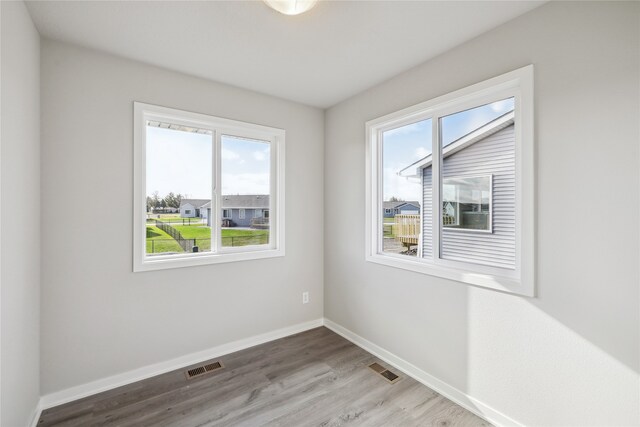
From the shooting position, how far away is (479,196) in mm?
2158

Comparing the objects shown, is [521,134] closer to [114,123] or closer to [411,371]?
[411,371]

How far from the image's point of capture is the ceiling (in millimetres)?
1769

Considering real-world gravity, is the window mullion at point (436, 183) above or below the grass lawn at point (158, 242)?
above

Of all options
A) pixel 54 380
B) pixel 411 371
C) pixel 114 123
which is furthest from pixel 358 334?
pixel 114 123

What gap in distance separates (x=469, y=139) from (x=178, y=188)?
8.21 feet

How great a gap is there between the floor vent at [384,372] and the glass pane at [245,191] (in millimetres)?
1628

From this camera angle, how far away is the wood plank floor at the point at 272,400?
1.97 m

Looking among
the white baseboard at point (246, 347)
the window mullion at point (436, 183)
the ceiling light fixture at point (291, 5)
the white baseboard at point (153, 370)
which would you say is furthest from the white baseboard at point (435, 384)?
A: the ceiling light fixture at point (291, 5)

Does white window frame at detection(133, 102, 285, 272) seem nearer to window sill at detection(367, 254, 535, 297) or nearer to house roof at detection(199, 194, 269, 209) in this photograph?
house roof at detection(199, 194, 269, 209)

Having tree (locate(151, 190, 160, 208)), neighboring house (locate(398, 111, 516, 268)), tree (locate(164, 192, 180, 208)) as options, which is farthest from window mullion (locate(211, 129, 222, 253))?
neighboring house (locate(398, 111, 516, 268))

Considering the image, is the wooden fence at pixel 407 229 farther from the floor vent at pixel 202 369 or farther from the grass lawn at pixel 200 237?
the floor vent at pixel 202 369

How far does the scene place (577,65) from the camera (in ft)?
5.25

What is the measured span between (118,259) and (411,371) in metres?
2.56

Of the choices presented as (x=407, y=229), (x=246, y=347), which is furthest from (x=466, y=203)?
(x=246, y=347)
